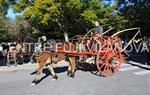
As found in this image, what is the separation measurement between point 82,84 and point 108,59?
2217mm

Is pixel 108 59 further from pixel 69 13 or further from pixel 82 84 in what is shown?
pixel 69 13

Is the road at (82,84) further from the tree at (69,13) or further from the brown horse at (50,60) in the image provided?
the tree at (69,13)

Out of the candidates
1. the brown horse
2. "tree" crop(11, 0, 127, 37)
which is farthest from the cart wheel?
"tree" crop(11, 0, 127, 37)

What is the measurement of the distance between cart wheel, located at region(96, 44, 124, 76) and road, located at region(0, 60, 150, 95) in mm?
359

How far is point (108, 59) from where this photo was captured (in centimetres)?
1440

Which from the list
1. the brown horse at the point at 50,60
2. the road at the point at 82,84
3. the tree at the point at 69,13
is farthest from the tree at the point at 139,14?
the brown horse at the point at 50,60

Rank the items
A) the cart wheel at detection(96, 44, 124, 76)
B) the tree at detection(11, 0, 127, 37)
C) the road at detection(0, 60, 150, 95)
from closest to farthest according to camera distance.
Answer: the road at detection(0, 60, 150, 95) → the cart wheel at detection(96, 44, 124, 76) → the tree at detection(11, 0, 127, 37)

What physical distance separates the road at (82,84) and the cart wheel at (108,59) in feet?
1.18

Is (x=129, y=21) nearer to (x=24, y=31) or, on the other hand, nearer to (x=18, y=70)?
(x=24, y=31)

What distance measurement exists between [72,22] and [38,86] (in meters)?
21.1

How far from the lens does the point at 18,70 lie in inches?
679

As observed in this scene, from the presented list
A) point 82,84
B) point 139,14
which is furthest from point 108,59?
point 139,14

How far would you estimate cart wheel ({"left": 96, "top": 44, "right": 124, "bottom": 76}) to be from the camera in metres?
14.3

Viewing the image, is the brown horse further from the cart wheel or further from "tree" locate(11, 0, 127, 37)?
"tree" locate(11, 0, 127, 37)
